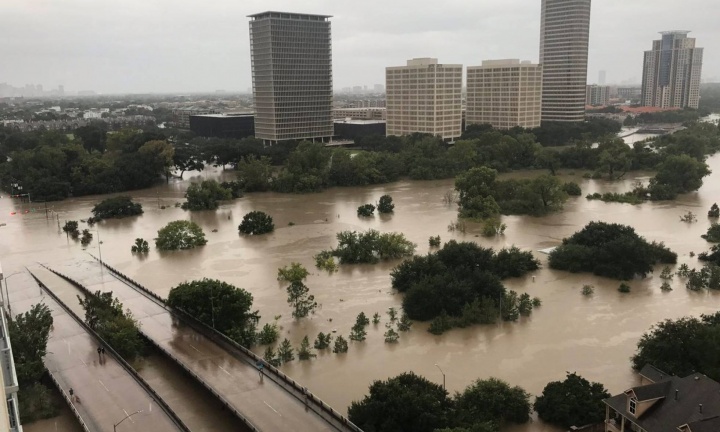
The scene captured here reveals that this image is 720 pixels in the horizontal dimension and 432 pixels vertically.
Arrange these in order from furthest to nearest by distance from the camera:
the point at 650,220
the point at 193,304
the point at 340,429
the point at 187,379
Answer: the point at 650,220 < the point at 193,304 < the point at 187,379 < the point at 340,429

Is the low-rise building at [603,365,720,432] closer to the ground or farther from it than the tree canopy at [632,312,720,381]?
farther from it

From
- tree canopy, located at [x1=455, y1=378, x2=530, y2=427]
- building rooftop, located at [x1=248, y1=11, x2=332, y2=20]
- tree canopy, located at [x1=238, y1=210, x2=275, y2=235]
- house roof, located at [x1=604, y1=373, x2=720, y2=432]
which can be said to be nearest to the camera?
house roof, located at [x1=604, y1=373, x2=720, y2=432]

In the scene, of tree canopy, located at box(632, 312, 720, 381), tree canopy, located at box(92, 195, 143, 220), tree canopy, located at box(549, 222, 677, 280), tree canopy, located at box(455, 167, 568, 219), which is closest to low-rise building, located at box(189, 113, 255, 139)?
tree canopy, located at box(92, 195, 143, 220)

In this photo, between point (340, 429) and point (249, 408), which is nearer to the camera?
point (340, 429)

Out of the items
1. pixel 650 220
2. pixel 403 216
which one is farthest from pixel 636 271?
pixel 403 216

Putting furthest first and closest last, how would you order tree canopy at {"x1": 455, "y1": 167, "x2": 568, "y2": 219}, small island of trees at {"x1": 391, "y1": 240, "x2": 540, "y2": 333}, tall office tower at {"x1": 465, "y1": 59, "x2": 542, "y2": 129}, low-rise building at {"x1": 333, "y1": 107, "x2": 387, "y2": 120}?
low-rise building at {"x1": 333, "y1": 107, "x2": 387, "y2": 120} < tall office tower at {"x1": 465, "y1": 59, "x2": 542, "y2": 129} < tree canopy at {"x1": 455, "y1": 167, "x2": 568, "y2": 219} < small island of trees at {"x1": 391, "y1": 240, "x2": 540, "y2": 333}

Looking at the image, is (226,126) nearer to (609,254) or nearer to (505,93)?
(505,93)

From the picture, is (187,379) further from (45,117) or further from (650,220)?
(45,117)

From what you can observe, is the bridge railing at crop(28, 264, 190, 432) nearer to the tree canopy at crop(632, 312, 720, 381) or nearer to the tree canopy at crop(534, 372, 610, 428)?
the tree canopy at crop(534, 372, 610, 428)

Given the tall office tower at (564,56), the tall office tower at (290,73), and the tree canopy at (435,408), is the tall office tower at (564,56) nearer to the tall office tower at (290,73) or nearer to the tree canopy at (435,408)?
the tall office tower at (290,73)
